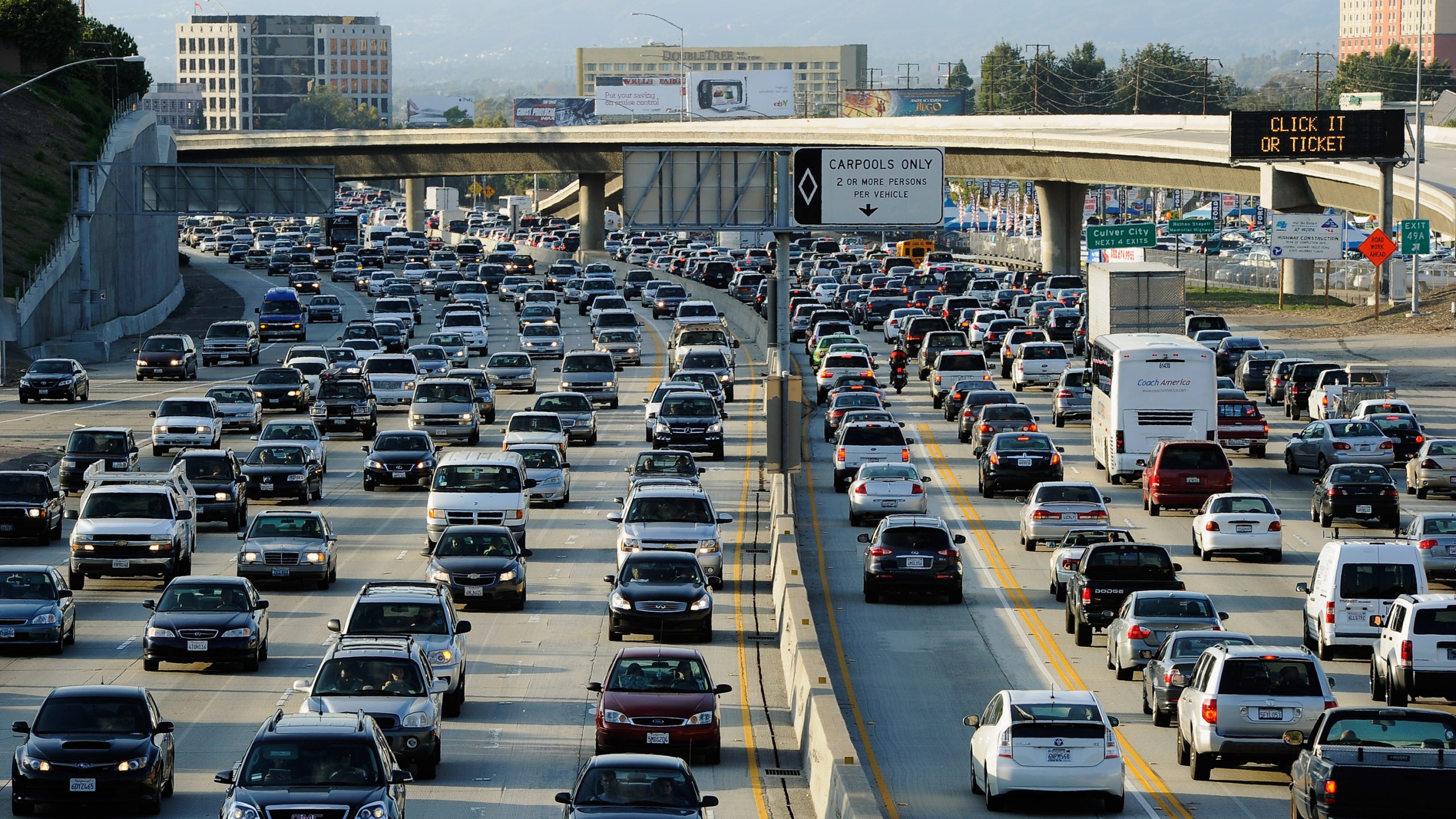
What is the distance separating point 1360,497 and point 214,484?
73.0 ft

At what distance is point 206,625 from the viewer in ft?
92.1

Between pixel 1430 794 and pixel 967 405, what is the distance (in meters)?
39.2

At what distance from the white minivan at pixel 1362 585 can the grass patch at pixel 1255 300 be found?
7023 cm

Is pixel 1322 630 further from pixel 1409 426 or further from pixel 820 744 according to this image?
pixel 1409 426

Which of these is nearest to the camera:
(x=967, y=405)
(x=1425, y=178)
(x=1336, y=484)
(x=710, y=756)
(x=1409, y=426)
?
(x=710, y=756)

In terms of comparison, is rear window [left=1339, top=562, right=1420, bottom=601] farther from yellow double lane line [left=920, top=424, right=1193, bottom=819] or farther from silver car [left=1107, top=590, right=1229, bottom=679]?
yellow double lane line [left=920, top=424, right=1193, bottom=819]

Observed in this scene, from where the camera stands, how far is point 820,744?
2148cm

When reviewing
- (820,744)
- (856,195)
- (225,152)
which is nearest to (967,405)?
(856,195)

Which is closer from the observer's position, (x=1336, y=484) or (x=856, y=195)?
(x=1336, y=484)

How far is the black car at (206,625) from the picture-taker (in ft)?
91.8

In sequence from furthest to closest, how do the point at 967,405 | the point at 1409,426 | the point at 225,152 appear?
the point at 225,152 → the point at 967,405 → the point at 1409,426

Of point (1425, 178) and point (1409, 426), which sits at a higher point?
point (1425, 178)

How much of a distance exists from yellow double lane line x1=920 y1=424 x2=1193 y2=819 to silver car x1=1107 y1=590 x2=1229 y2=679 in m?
0.79

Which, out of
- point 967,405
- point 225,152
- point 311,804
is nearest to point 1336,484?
point 967,405
